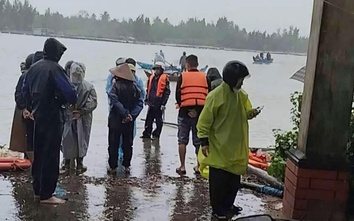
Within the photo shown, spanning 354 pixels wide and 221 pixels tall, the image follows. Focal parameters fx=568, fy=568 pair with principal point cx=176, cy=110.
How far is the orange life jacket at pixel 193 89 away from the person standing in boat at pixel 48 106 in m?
2.41

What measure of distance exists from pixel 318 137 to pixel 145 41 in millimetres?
54634

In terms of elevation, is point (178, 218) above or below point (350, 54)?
below

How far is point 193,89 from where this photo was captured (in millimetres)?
8422

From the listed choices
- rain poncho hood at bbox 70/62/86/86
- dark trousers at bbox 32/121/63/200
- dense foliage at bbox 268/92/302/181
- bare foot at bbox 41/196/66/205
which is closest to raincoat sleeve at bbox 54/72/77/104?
dark trousers at bbox 32/121/63/200

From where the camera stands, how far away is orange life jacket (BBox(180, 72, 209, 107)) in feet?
27.6

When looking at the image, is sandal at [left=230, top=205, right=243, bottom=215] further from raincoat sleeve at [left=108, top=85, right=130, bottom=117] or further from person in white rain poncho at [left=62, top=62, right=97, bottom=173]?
person in white rain poncho at [left=62, top=62, right=97, bottom=173]

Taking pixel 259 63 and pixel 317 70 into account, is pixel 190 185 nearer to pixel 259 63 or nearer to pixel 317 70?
pixel 317 70

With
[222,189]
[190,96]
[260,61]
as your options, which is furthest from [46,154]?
[260,61]

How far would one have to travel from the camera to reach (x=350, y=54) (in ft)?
17.8

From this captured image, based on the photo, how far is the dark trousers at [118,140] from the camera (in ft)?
27.5

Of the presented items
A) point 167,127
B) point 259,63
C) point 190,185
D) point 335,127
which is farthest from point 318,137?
point 259,63

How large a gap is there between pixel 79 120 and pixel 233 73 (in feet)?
10.7

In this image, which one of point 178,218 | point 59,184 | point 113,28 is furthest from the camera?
point 113,28

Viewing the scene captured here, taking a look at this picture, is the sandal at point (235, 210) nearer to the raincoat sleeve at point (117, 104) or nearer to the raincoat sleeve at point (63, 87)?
the raincoat sleeve at point (63, 87)
